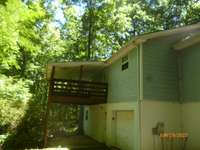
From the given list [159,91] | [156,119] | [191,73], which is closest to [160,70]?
[159,91]

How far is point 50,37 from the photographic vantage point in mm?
28188

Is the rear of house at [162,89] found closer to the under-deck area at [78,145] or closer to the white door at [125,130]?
the white door at [125,130]

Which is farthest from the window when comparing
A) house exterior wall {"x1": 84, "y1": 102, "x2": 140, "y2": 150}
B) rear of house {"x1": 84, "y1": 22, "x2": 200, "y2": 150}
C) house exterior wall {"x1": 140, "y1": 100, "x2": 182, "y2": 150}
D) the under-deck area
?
the under-deck area

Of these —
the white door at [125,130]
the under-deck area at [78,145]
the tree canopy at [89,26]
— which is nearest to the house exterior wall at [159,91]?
the white door at [125,130]

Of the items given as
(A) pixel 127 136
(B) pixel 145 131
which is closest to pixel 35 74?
(A) pixel 127 136

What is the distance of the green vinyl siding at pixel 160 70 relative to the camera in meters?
11.0

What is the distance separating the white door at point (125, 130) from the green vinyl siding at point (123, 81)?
31.3 inches

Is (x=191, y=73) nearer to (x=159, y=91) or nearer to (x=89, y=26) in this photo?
(x=159, y=91)

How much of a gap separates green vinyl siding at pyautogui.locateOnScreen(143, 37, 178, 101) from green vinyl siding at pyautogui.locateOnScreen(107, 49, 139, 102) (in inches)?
21.5

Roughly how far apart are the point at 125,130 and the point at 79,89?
12.6 ft

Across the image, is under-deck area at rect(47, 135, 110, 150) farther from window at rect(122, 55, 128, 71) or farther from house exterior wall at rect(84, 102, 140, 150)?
window at rect(122, 55, 128, 71)

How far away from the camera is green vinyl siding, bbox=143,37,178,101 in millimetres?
11047

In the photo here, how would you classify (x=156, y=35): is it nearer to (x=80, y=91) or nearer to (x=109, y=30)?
(x=80, y=91)

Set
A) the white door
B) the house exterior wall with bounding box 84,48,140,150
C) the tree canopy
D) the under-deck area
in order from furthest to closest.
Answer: the tree canopy, the under-deck area, the white door, the house exterior wall with bounding box 84,48,140,150
